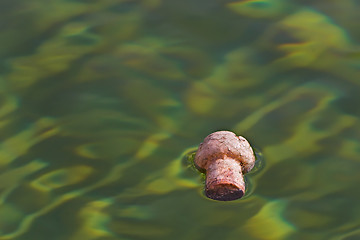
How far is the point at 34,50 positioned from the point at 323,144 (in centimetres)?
96

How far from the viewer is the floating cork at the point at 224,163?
171 centimetres

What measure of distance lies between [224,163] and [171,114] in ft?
1.10

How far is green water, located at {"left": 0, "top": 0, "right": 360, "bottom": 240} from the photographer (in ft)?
5.62

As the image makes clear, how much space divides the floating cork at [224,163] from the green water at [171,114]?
1.3 inches

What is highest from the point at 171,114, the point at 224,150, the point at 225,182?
the point at 171,114

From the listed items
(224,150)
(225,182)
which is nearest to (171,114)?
(224,150)

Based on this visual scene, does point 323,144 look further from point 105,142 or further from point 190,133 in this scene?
point 105,142

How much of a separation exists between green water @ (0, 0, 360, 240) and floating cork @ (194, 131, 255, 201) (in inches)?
1.3

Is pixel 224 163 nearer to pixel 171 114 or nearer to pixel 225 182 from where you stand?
pixel 225 182

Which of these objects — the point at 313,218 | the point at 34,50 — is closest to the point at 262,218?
the point at 313,218

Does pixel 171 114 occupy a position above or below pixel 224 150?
above

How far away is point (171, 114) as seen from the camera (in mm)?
2025

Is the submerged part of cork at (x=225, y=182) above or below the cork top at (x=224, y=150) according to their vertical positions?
below

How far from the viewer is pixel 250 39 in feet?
7.49
